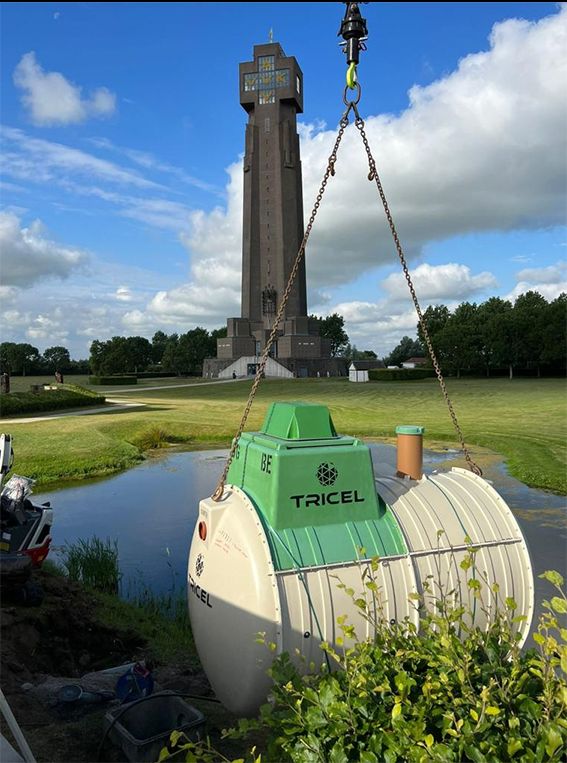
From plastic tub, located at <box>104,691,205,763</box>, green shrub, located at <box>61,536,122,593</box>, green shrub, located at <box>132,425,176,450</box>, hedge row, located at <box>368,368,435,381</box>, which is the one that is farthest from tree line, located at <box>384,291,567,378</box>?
plastic tub, located at <box>104,691,205,763</box>

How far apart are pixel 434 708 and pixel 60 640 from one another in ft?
20.9

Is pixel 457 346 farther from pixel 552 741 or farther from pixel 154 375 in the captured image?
pixel 552 741

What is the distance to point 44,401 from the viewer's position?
33094 mm

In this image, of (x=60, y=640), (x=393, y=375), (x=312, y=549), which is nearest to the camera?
(x=312, y=549)

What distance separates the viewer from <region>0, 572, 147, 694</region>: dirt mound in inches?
292

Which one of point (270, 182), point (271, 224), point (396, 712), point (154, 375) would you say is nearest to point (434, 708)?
point (396, 712)

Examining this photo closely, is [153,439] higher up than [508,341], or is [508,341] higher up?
[508,341]

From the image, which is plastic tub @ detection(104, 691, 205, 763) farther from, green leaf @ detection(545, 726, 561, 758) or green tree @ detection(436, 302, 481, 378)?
green tree @ detection(436, 302, 481, 378)

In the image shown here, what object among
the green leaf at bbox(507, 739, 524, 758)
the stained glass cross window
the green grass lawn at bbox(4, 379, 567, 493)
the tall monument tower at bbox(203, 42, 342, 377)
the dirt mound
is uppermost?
the stained glass cross window

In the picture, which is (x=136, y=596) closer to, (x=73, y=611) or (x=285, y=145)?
(x=73, y=611)

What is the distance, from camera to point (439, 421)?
32688mm

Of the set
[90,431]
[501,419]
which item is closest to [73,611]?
[90,431]

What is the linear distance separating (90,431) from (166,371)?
87.3m

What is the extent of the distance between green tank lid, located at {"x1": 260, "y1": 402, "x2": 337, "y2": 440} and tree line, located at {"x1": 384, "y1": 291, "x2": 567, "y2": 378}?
246ft
